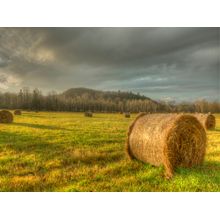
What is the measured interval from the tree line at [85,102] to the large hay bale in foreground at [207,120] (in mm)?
4307

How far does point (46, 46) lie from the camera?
872cm

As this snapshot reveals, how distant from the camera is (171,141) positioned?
661 centimetres

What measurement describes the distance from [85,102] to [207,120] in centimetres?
806

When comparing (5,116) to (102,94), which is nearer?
(102,94)

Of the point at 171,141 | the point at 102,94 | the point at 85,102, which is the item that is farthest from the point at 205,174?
the point at 85,102

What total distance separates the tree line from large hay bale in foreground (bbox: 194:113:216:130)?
4307mm

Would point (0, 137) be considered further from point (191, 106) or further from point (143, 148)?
point (191, 106)

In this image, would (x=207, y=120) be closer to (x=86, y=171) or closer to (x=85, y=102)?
(x=85, y=102)

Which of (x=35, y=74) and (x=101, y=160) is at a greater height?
(x=35, y=74)

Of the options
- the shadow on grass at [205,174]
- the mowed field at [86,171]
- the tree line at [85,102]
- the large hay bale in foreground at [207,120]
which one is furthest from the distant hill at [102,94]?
the large hay bale in foreground at [207,120]

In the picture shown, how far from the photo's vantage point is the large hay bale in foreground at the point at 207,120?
1634 cm

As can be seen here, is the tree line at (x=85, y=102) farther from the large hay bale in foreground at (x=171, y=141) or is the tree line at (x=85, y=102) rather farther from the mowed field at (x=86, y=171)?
the large hay bale in foreground at (x=171, y=141)
